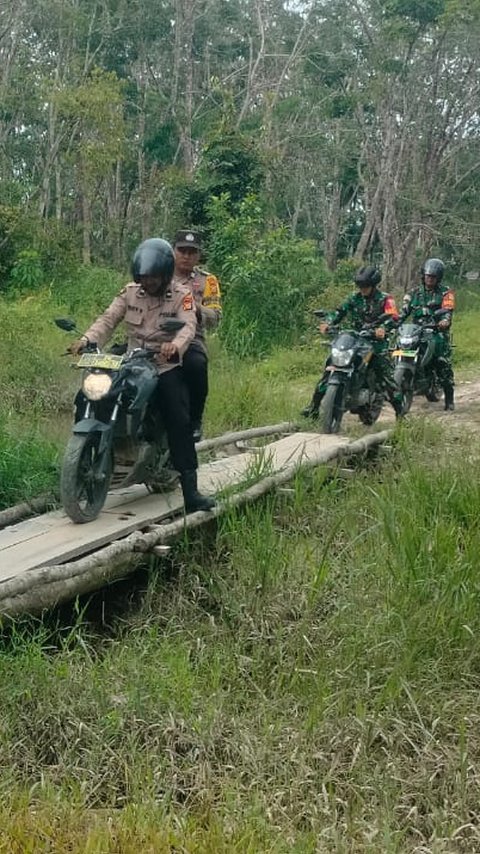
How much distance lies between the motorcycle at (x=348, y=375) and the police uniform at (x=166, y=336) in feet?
8.08

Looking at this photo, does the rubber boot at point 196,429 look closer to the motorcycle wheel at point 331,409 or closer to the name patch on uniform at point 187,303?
the name patch on uniform at point 187,303

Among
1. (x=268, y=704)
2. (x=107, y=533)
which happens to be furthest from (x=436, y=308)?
(x=268, y=704)

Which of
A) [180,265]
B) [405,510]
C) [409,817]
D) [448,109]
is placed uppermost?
[448,109]

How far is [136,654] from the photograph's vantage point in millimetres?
3629

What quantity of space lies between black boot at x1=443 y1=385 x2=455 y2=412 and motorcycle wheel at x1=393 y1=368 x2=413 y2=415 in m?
0.68

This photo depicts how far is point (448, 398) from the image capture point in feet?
30.9

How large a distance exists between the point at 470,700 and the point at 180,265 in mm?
3433

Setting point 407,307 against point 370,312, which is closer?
point 370,312

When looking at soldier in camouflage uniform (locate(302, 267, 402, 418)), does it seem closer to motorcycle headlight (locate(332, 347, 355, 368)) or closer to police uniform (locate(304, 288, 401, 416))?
police uniform (locate(304, 288, 401, 416))

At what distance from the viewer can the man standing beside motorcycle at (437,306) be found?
9188 mm

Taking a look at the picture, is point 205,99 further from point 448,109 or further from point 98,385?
point 98,385

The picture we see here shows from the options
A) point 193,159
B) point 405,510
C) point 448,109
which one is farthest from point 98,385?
point 193,159

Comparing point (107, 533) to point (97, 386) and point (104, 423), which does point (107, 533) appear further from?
point (97, 386)

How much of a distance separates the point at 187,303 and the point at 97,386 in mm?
736
